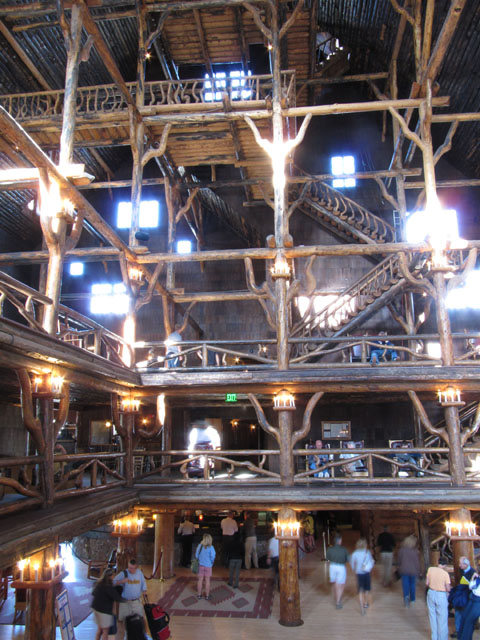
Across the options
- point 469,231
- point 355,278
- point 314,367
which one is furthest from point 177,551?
point 469,231

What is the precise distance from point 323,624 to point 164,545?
599 centimetres

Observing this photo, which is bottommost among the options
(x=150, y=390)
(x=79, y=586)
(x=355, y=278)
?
(x=79, y=586)

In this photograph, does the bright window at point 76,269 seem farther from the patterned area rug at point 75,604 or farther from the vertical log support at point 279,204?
the patterned area rug at point 75,604

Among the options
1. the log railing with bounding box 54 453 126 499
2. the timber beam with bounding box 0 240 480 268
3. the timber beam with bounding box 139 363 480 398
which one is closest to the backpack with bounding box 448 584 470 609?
the timber beam with bounding box 139 363 480 398

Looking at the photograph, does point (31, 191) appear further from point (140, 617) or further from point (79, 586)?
point (140, 617)

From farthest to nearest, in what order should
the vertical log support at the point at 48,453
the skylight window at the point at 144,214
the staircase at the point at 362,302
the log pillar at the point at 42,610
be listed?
the skylight window at the point at 144,214 < the staircase at the point at 362,302 < the vertical log support at the point at 48,453 < the log pillar at the point at 42,610

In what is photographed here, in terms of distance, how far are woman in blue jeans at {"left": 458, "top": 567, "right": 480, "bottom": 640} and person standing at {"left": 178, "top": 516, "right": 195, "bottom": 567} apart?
929cm

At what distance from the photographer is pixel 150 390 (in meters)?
13.5

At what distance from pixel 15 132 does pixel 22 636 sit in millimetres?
10132

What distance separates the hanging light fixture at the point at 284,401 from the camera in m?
12.8

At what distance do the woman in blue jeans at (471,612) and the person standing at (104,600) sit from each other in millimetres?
6571

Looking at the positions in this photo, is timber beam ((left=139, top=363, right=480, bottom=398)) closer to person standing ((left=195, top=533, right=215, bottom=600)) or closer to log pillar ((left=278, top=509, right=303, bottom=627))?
log pillar ((left=278, top=509, right=303, bottom=627))

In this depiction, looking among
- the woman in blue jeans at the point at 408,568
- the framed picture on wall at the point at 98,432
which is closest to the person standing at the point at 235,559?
the woman in blue jeans at the point at 408,568

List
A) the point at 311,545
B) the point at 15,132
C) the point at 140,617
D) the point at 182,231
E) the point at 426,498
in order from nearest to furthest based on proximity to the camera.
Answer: the point at 15,132 → the point at 140,617 → the point at 426,498 → the point at 311,545 → the point at 182,231
